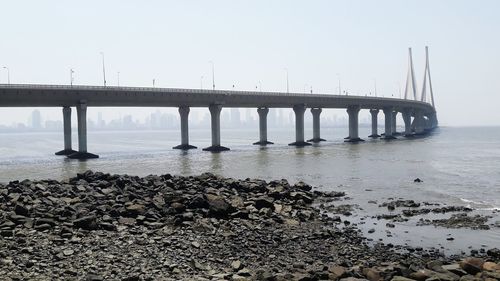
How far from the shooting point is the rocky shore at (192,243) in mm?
13125

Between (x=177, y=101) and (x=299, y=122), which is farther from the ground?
(x=177, y=101)

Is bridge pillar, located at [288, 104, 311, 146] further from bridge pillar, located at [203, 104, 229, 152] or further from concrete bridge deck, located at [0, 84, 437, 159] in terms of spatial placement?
bridge pillar, located at [203, 104, 229, 152]

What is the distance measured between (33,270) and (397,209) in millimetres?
18811

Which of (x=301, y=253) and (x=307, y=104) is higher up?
(x=307, y=104)

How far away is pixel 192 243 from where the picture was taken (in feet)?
52.6

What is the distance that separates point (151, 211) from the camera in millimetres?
19906

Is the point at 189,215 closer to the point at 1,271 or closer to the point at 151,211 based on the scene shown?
the point at 151,211

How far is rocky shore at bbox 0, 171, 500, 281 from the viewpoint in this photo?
13.1 meters

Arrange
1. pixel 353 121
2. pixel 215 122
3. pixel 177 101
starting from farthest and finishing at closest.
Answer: pixel 353 121 < pixel 215 122 < pixel 177 101

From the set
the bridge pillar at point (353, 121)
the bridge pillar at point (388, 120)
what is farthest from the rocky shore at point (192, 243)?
the bridge pillar at point (388, 120)

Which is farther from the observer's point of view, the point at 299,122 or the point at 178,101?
the point at 299,122

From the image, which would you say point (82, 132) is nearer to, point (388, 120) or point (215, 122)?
point (215, 122)

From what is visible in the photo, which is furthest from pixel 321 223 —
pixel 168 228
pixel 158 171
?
pixel 158 171

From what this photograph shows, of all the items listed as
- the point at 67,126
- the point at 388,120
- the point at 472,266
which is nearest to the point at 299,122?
the point at 388,120
